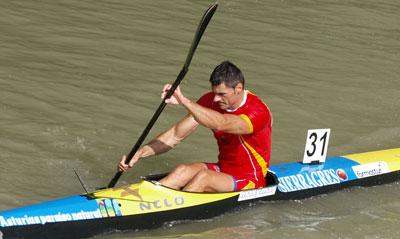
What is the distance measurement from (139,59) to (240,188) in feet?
15.1

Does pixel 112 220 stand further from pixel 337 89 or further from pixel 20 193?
pixel 337 89

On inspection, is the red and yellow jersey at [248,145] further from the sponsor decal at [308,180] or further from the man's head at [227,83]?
the sponsor decal at [308,180]

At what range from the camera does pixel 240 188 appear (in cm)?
816

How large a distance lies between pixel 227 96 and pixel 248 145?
21.6 inches

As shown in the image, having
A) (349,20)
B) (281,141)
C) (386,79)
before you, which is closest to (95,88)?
(281,141)

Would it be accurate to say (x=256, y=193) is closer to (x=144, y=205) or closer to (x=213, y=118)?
(x=213, y=118)

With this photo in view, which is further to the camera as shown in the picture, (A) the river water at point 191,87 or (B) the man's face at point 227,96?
(A) the river water at point 191,87

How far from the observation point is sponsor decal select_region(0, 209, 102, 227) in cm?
707

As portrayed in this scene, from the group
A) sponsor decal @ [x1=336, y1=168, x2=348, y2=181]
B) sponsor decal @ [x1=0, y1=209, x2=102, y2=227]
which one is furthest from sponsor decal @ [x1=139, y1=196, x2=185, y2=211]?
sponsor decal @ [x1=336, y1=168, x2=348, y2=181]

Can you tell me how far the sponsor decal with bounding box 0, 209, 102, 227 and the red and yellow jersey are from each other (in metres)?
1.38

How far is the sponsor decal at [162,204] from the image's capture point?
7.67 m

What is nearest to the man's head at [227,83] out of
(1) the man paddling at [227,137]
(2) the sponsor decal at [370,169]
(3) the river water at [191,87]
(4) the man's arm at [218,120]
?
(1) the man paddling at [227,137]

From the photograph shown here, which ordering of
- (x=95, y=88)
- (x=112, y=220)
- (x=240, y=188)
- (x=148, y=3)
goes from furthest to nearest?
(x=148, y=3), (x=95, y=88), (x=240, y=188), (x=112, y=220)

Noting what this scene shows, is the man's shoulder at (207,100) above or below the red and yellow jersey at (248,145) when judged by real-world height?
above
